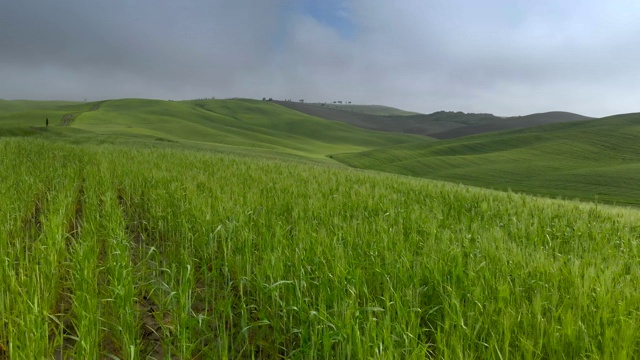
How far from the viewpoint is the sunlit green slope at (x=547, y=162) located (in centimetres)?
3133

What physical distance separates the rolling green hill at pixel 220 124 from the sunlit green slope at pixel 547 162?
14.7m

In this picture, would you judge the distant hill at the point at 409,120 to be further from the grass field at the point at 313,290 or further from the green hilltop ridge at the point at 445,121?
the grass field at the point at 313,290

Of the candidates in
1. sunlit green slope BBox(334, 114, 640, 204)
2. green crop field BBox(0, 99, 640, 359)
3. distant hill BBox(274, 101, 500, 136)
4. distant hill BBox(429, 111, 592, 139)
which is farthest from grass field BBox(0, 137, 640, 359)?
distant hill BBox(274, 101, 500, 136)

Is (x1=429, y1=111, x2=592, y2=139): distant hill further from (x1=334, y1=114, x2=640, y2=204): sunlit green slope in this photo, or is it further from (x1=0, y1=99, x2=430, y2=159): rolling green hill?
(x1=334, y1=114, x2=640, y2=204): sunlit green slope

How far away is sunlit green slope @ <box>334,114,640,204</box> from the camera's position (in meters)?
31.3

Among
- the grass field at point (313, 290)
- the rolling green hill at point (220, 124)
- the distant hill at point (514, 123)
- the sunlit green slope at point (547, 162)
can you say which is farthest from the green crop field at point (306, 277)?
the distant hill at point (514, 123)

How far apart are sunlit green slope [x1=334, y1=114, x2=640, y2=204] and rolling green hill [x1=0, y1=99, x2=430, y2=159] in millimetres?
14667

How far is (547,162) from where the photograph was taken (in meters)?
42.7

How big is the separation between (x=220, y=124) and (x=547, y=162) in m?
71.3

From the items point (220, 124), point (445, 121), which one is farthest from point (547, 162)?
point (445, 121)

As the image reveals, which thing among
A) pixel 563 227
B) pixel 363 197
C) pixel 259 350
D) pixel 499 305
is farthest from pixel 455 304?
pixel 363 197

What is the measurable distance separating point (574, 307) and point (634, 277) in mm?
1144

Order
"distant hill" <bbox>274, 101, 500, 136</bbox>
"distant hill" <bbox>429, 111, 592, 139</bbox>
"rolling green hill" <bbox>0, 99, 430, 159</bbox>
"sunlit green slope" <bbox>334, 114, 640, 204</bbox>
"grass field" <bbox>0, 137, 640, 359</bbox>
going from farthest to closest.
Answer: "distant hill" <bbox>274, 101, 500, 136</bbox>
"distant hill" <bbox>429, 111, 592, 139</bbox>
"rolling green hill" <bbox>0, 99, 430, 159</bbox>
"sunlit green slope" <bbox>334, 114, 640, 204</bbox>
"grass field" <bbox>0, 137, 640, 359</bbox>

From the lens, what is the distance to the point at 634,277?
2.88m
